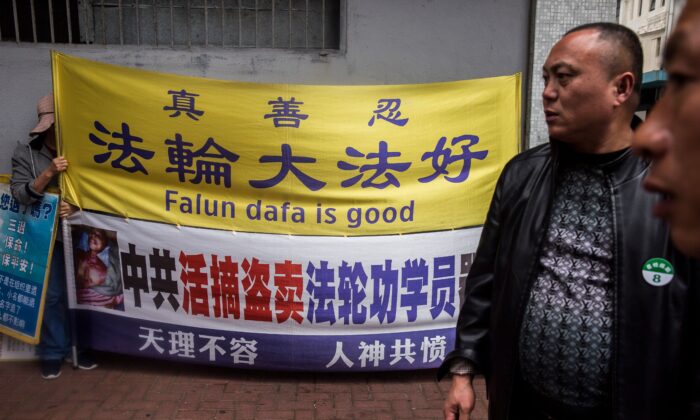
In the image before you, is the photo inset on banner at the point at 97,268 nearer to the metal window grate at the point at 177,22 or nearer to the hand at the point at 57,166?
the hand at the point at 57,166

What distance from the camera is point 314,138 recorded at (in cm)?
369

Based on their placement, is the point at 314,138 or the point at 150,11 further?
the point at 150,11

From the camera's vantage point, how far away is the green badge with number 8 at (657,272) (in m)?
1.52

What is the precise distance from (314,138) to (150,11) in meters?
1.72

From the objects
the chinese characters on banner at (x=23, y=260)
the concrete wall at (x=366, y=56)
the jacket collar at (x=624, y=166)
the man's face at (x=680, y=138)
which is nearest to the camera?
the man's face at (x=680, y=138)

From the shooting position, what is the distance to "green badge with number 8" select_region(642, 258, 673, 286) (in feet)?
4.99

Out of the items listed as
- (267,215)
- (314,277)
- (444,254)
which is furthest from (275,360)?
(444,254)

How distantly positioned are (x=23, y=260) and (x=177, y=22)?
2.04 metres

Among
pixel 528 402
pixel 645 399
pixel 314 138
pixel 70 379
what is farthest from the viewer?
pixel 70 379

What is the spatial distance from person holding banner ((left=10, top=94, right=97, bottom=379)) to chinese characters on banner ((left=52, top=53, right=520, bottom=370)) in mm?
142

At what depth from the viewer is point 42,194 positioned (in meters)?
3.78

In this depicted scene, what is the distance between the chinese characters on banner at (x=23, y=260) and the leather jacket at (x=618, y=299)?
3036mm

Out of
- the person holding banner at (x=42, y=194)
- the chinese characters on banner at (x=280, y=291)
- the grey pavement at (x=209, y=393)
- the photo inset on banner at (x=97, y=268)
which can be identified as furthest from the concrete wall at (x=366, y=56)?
the grey pavement at (x=209, y=393)

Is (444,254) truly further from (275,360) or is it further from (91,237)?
(91,237)
